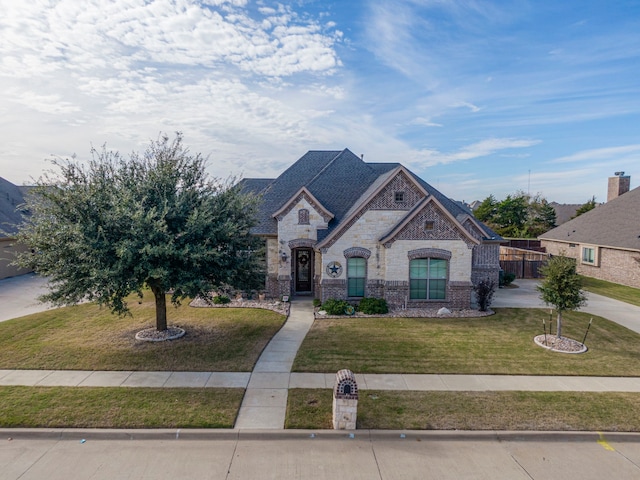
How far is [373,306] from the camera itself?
1731 centimetres

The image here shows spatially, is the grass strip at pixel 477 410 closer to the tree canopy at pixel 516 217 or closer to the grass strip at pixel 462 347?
the grass strip at pixel 462 347

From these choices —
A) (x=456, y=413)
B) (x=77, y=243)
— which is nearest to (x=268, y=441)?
(x=456, y=413)

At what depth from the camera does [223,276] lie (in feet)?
43.1

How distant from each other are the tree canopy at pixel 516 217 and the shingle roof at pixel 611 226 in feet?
58.1

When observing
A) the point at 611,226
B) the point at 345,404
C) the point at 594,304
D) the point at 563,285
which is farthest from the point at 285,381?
the point at 611,226

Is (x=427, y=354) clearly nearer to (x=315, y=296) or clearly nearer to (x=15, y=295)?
(x=315, y=296)

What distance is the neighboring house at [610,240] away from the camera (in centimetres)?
2464

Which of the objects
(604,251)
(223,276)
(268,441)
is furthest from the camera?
(604,251)

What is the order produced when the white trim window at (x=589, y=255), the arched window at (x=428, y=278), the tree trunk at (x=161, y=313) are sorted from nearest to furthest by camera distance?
the tree trunk at (x=161, y=313), the arched window at (x=428, y=278), the white trim window at (x=589, y=255)

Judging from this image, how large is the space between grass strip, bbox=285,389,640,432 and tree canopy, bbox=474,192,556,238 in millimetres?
44261

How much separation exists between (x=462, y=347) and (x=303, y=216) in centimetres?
1000

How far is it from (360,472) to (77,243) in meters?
9.58

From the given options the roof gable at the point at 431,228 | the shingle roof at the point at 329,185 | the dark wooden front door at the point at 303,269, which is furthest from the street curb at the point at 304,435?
the dark wooden front door at the point at 303,269

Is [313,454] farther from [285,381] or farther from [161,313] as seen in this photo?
[161,313]
